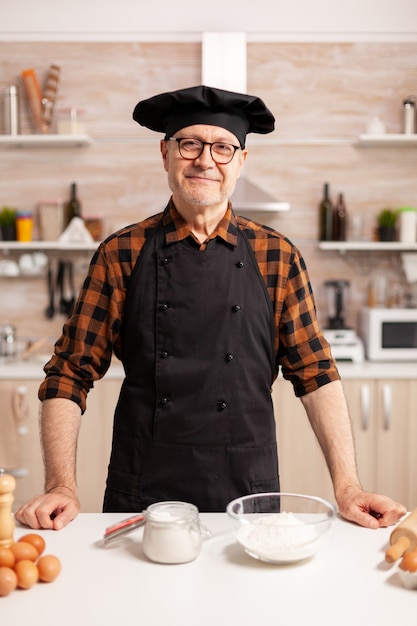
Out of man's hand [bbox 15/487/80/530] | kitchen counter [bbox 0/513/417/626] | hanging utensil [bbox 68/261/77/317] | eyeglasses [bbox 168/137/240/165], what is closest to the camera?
kitchen counter [bbox 0/513/417/626]

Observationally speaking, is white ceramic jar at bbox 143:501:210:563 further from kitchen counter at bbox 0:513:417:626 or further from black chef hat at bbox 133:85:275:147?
black chef hat at bbox 133:85:275:147

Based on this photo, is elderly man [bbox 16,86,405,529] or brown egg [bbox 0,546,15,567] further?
elderly man [bbox 16,86,405,529]

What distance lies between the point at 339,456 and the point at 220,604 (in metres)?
0.65

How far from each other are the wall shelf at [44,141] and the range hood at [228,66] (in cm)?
72

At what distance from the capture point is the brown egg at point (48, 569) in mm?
1194

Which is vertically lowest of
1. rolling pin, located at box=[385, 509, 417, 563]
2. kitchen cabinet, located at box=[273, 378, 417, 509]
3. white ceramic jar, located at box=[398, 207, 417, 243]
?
kitchen cabinet, located at box=[273, 378, 417, 509]

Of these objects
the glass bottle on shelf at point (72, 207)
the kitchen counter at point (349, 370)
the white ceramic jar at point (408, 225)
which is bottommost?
the kitchen counter at point (349, 370)

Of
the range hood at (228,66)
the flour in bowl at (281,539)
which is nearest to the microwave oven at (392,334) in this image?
the range hood at (228,66)

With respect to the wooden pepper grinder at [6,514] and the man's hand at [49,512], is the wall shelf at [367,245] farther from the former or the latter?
the wooden pepper grinder at [6,514]

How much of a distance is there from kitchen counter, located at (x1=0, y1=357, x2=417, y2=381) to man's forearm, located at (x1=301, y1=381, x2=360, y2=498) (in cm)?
178

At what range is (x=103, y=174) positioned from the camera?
13.6ft

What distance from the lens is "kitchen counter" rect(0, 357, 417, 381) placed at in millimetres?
3594

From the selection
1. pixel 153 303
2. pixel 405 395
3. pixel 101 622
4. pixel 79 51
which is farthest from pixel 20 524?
pixel 79 51

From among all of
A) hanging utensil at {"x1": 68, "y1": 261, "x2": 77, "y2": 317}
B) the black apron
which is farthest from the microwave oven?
Result: the black apron
